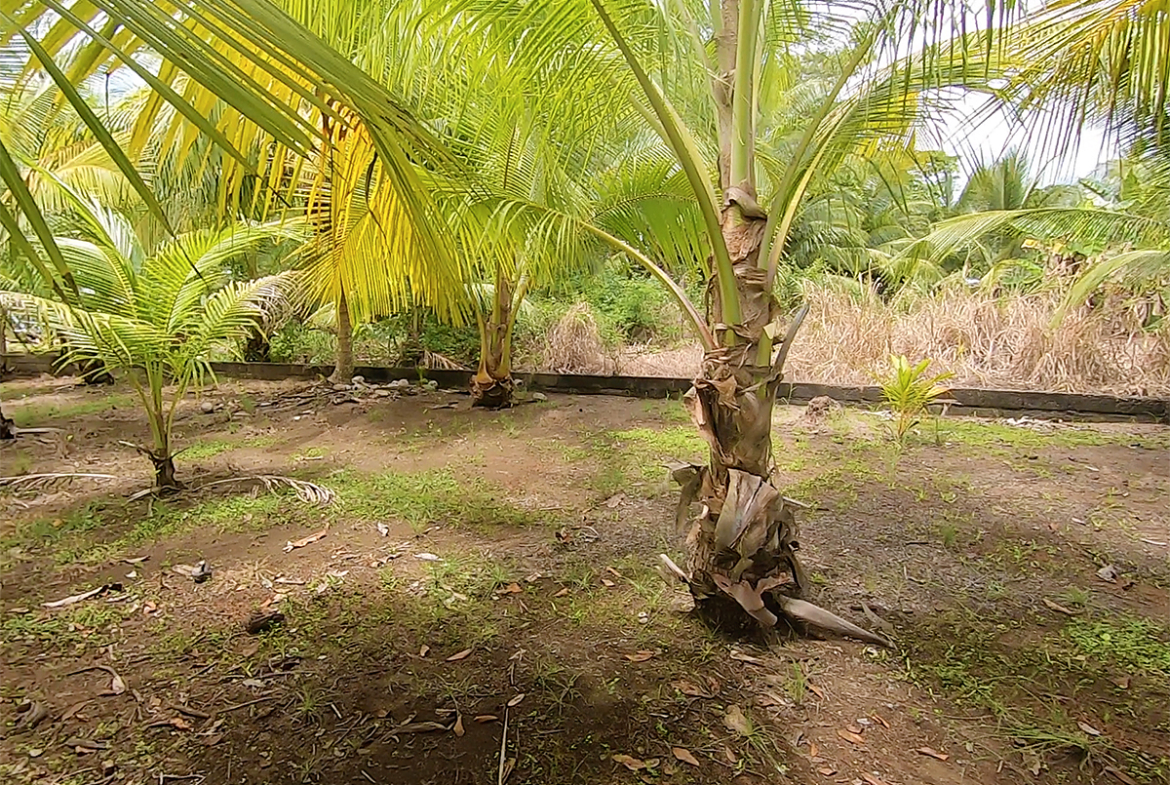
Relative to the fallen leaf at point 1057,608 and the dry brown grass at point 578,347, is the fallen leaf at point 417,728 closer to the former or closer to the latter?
the fallen leaf at point 1057,608

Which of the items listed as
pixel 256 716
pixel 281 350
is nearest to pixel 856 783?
pixel 256 716

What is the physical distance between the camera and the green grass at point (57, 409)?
4.47 meters

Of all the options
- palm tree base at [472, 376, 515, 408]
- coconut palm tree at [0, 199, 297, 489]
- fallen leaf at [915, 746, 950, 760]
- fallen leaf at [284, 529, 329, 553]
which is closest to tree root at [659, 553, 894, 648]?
fallen leaf at [915, 746, 950, 760]

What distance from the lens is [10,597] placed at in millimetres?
1997

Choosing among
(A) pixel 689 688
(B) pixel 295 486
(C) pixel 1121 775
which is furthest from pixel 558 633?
(B) pixel 295 486

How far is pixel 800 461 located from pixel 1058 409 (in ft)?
8.14

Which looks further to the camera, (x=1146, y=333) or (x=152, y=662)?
(x=1146, y=333)

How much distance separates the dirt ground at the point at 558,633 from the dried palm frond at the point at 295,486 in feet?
0.21

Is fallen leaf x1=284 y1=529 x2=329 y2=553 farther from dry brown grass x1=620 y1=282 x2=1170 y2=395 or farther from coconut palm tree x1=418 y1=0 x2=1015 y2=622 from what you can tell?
dry brown grass x1=620 y1=282 x2=1170 y2=395

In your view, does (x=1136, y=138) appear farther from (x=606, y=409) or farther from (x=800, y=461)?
(x=606, y=409)

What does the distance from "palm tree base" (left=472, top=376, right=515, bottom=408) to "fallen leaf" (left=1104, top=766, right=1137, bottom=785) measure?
4100mm

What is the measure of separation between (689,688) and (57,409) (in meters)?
5.53

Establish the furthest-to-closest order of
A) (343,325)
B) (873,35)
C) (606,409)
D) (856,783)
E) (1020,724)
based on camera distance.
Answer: (343,325) → (606,409) → (873,35) → (1020,724) → (856,783)

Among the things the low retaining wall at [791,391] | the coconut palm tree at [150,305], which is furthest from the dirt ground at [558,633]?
the low retaining wall at [791,391]
